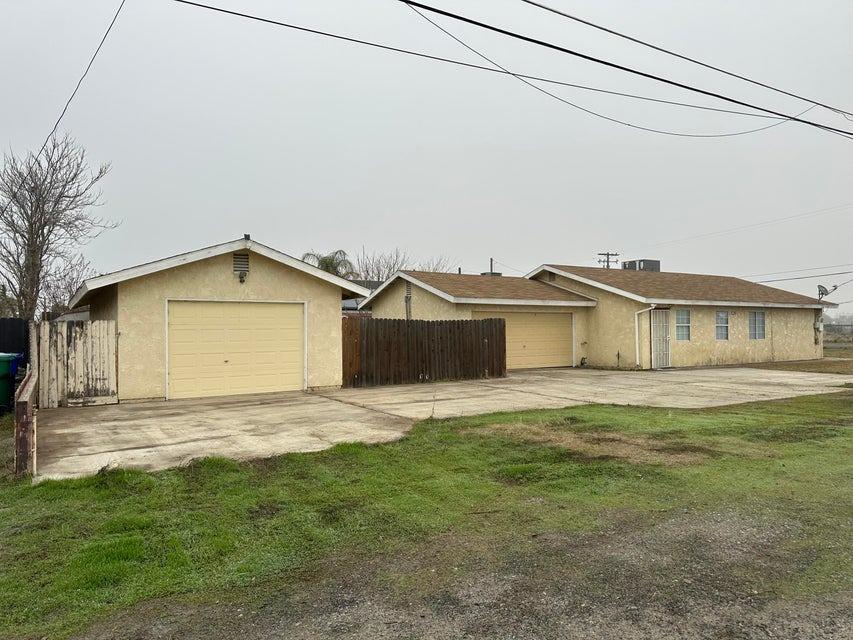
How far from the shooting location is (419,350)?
627 inches

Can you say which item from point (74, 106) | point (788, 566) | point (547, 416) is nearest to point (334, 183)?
point (74, 106)

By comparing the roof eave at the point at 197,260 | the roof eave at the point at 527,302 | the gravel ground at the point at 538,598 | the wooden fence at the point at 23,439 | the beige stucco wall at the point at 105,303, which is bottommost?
the gravel ground at the point at 538,598

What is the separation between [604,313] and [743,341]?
6.64m

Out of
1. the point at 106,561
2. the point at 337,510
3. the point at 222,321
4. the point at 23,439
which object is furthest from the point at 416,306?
the point at 106,561

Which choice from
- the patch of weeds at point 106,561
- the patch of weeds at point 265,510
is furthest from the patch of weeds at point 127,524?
the patch of weeds at point 265,510

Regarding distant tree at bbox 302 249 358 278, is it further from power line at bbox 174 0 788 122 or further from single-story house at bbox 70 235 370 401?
power line at bbox 174 0 788 122

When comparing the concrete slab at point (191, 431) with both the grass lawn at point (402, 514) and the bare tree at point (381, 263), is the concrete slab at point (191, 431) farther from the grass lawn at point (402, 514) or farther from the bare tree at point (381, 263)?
the bare tree at point (381, 263)

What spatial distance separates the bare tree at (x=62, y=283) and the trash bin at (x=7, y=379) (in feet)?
34.4

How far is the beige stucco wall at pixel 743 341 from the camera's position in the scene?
21234mm

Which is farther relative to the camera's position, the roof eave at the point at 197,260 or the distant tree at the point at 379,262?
the distant tree at the point at 379,262

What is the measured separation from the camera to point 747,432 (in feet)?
25.5

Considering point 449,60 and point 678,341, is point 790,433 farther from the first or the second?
point 678,341

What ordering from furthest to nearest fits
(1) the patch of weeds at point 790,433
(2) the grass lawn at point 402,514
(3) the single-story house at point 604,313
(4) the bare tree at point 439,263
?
1. (4) the bare tree at point 439,263
2. (3) the single-story house at point 604,313
3. (1) the patch of weeds at point 790,433
4. (2) the grass lawn at point 402,514

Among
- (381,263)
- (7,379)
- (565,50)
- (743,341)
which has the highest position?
(381,263)
